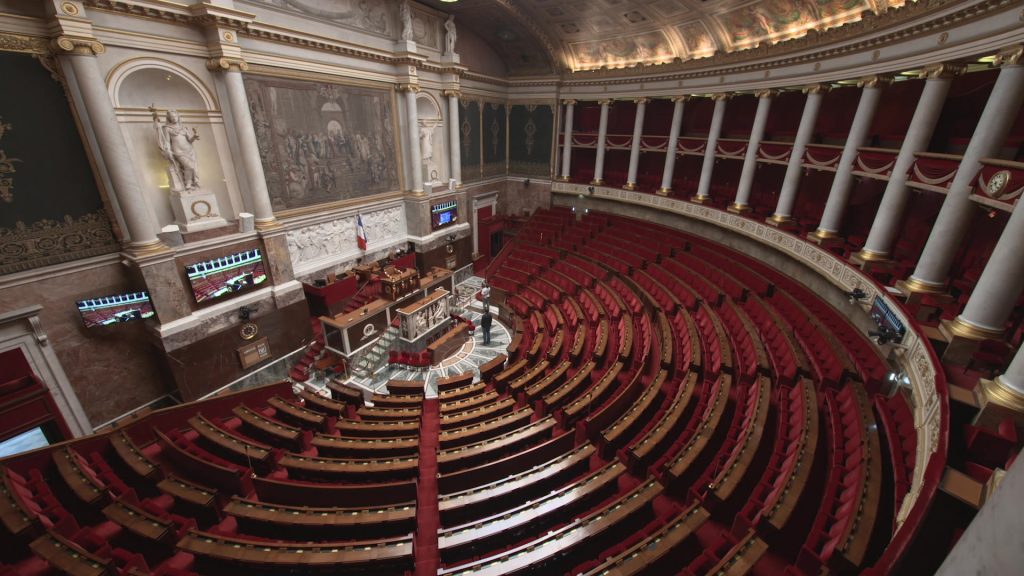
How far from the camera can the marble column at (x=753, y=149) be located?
13375 millimetres

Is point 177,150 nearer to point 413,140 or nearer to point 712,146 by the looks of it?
point 413,140

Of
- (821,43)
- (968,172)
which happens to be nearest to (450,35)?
(821,43)

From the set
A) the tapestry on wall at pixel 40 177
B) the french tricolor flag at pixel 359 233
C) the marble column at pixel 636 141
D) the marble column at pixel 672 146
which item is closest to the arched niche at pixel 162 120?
the tapestry on wall at pixel 40 177

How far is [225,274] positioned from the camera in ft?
36.2

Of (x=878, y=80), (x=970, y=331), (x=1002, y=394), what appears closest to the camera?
(x=1002, y=394)

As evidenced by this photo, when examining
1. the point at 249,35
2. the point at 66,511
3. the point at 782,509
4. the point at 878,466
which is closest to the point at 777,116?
the point at 878,466

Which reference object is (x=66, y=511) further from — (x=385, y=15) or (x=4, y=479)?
(x=385, y=15)

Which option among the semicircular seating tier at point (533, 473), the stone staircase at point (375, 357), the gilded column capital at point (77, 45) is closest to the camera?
the semicircular seating tier at point (533, 473)

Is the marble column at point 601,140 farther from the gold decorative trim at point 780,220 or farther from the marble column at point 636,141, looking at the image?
the gold decorative trim at point 780,220

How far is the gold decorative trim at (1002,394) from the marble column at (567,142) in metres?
17.9

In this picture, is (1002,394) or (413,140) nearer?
(1002,394)

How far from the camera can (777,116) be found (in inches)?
603

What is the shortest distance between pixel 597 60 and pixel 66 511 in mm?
22282

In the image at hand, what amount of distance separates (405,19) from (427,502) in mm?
16058
